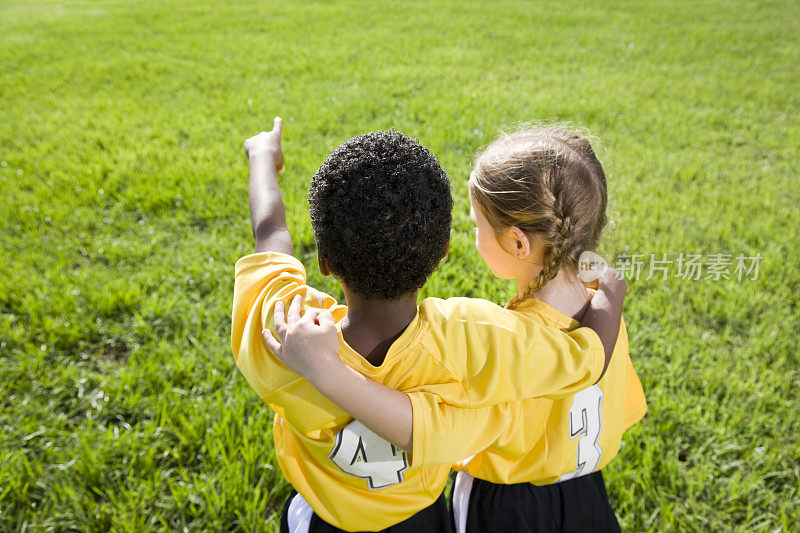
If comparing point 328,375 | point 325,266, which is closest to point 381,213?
point 325,266

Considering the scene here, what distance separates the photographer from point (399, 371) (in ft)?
3.82

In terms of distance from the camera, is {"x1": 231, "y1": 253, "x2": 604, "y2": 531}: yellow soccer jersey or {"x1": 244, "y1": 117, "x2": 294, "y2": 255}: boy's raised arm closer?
{"x1": 231, "y1": 253, "x2": 604, "y2": 531}: yellow soccer jersey

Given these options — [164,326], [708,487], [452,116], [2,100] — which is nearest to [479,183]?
[708,487]

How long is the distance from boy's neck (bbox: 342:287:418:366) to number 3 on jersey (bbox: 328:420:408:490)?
17 cm

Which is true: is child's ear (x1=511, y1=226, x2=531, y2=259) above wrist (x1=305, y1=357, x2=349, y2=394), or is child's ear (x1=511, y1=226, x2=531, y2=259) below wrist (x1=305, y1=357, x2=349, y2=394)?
above

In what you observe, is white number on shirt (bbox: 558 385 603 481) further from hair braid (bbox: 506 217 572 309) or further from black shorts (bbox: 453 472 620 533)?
hair braid (bbox: 506 217 572 309)

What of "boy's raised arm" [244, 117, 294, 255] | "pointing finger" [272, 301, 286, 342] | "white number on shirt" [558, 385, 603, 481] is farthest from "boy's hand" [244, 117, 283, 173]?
"white number on shirt" [558, 385, 603, 481]

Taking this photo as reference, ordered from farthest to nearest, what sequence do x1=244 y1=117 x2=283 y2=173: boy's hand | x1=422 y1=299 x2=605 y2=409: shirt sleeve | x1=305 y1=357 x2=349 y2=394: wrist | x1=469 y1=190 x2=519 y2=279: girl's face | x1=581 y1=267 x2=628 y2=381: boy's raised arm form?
x1=244 y1=117 x2=283 y2=173: boy's hand, x1=469 y1=190 x2=519 y2=279: girl's face, x1=581 y1=267 x2=628 y2=381: boy's raised arm, x1=422 y1=299 x2=605 y2=409: shirt sleeve, x1=305 y1=357 x2=349 y2=394: wrist

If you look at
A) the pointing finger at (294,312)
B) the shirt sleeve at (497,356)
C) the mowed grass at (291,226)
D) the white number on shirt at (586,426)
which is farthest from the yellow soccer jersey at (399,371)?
the mowed grass at (291,226)

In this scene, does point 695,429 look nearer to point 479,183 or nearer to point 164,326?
point 479,183

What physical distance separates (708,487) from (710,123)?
438 cm

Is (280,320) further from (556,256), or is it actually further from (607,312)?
(607,312)

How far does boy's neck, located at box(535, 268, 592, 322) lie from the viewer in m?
1.49

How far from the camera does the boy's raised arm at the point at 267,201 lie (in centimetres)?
148
